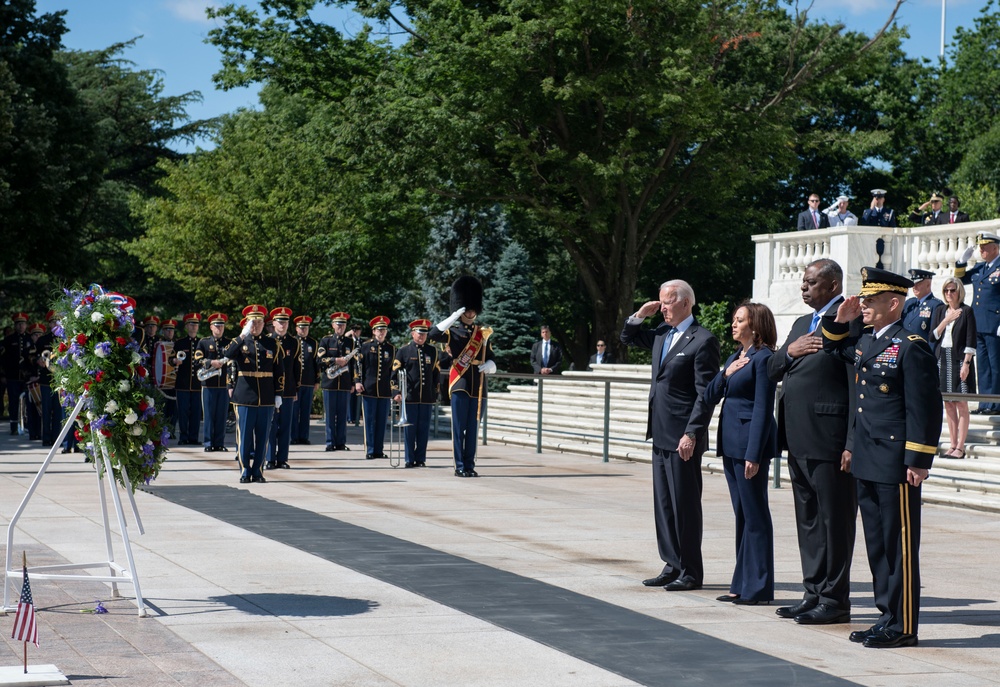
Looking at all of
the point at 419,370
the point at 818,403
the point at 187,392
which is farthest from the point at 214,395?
the point at 818,403

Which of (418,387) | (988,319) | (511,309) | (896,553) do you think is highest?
(511,309)

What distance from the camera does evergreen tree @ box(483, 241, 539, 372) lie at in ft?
135

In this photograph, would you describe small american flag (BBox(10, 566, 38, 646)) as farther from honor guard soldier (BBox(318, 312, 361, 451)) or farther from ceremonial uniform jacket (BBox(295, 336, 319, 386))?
honor guard soldier (BBox(318, 312, 361, 451))

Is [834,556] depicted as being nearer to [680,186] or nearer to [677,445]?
[677,445]

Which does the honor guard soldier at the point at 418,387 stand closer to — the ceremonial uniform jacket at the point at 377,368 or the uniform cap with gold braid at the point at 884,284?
the ceremonial uniform jacket at the point at 377,368

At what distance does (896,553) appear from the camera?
711 cm

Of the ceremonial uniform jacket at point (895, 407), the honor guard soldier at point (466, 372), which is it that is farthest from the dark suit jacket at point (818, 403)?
the honor guard soldier at point (466, 372)

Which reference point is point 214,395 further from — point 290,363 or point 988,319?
point 988,319

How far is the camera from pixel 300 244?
127ft

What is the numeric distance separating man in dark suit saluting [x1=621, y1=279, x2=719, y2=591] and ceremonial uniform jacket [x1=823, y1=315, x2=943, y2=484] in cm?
156

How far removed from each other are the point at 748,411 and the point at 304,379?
45.1 ft

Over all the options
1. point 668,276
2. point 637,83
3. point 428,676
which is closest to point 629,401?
point 637,83

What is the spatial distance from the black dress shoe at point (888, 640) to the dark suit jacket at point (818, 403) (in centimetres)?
100

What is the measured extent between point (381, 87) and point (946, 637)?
2803cm
